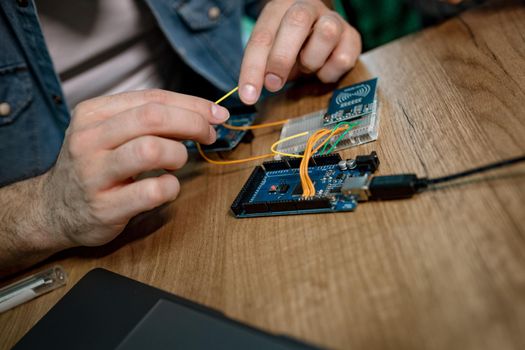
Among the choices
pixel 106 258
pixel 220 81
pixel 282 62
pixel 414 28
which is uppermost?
pixel 282 62

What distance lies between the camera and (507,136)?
2.05 feet

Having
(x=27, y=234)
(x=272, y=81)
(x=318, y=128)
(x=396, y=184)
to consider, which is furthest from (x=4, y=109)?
(x=396, y=184)

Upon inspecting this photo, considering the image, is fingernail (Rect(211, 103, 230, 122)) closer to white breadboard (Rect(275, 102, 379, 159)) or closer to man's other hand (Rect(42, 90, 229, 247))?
man's other hand (Rect(42, 90, 229, 247))

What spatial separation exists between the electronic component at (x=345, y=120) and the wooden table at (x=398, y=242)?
0.08 feet

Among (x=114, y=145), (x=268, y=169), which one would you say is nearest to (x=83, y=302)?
(x=114, y=145)

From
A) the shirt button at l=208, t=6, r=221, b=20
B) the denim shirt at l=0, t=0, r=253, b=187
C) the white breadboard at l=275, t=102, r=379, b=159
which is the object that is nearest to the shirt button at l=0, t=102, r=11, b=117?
the denim shirt at l=0, t=0, r=253, b=187

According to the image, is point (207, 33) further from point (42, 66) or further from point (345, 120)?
point (345, 120)

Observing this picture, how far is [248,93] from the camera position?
87cm

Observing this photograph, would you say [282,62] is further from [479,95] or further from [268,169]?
[479,95]

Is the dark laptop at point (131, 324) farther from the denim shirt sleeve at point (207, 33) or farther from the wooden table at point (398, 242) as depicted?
the denim shirt sleeve at point (207, 33)

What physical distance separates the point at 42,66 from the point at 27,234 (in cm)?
54

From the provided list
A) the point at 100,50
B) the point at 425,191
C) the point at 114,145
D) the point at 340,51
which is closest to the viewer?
the point at 425,191

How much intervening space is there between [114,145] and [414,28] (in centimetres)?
120

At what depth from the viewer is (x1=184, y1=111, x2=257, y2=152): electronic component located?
962mm
